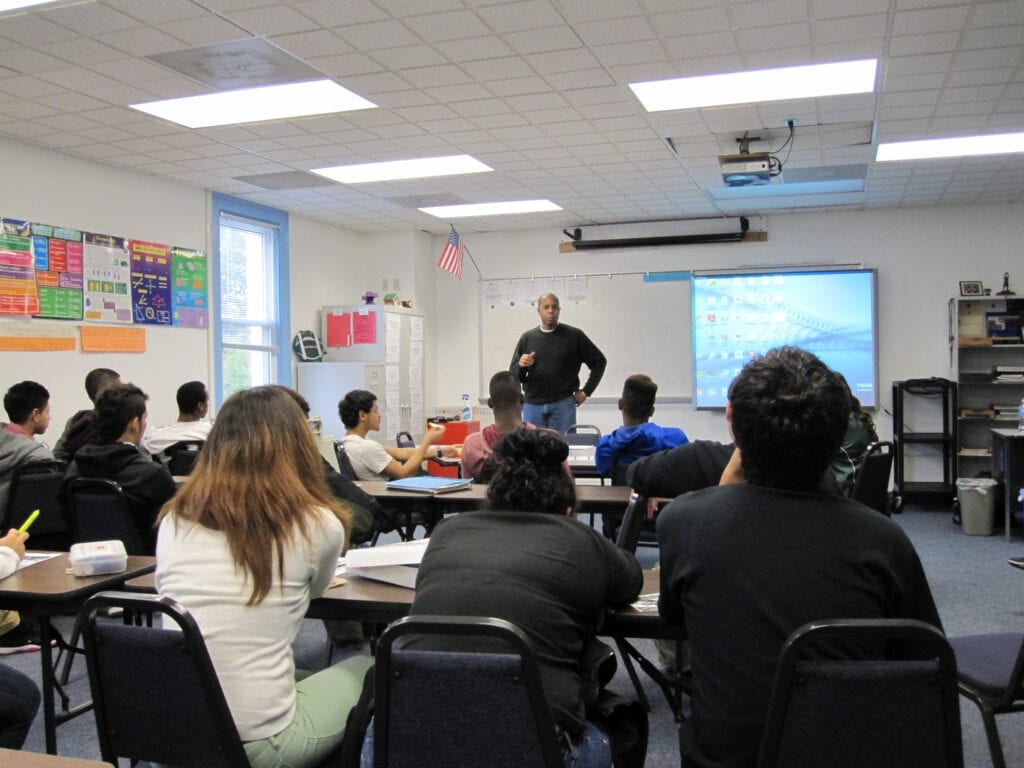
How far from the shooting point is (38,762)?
3.70 feet

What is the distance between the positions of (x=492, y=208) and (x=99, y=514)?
530 cm

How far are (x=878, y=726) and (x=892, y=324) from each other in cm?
747

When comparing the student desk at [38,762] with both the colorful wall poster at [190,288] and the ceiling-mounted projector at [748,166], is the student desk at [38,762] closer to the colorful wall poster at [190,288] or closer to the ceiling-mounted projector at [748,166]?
the ceiling-mounted projector at [748,166]

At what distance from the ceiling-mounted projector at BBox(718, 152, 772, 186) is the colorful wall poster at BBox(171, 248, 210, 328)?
405cm

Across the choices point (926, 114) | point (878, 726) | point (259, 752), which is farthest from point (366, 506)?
point (926, 114)

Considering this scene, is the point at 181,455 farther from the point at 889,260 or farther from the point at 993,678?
the point at 889,260

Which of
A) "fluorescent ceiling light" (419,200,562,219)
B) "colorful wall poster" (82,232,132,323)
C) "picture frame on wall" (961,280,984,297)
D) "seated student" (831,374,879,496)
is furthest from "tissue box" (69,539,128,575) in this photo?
"picture frame on wall" (961,280,984,297)

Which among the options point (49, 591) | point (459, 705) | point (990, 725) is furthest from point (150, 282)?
point (990, 725)

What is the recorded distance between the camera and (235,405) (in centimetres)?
197

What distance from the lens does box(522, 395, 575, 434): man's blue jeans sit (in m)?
6.34

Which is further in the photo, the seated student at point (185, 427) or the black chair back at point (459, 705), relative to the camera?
the seated student at point (185, 427)

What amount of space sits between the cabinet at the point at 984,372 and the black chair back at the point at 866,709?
23.1 ft

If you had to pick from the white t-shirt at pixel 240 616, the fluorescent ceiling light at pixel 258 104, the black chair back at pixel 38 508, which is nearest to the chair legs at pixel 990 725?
the white t-shirt at pixel 240 616

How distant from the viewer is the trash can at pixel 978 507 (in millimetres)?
6570
